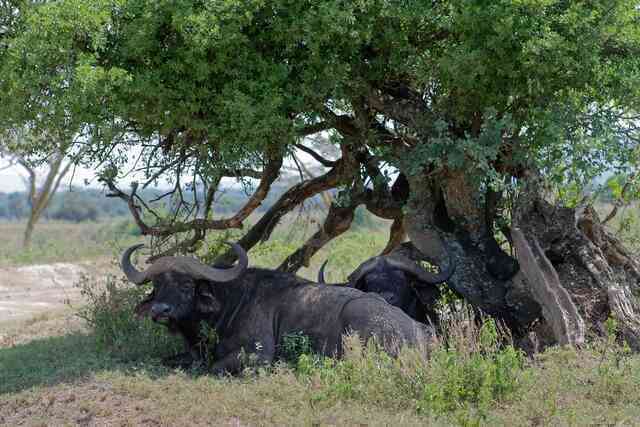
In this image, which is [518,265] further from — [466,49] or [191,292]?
[191,292]

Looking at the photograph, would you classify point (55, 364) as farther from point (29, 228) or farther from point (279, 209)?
point (29, 228)

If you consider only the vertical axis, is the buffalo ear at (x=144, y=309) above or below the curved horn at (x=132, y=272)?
below

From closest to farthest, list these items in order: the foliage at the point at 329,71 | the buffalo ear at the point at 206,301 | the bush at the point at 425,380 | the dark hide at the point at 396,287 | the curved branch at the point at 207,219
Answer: the bush at the point at 425,380, the foliage at the point at 329,71, the buffalo ear at the point at 206,301, the dark hide at the point at 396,287, the curved branch at the point at 207,219

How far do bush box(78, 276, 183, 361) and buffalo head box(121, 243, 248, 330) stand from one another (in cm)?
64

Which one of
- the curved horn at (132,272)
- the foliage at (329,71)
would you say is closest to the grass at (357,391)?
the curved horn at (132,272)

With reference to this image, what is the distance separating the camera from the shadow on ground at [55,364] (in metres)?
8.26

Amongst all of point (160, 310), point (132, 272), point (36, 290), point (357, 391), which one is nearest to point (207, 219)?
point (132, 272)

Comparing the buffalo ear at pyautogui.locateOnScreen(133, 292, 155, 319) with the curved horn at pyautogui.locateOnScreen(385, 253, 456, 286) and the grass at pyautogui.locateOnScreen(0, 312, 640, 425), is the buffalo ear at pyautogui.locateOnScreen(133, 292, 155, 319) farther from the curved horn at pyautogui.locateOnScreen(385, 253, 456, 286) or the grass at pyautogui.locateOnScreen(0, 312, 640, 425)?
the curved horn at pyautogui.locateOnScreen(385, 253, 456, 286)

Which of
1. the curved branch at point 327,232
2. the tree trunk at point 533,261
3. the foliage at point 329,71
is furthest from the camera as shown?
the curved branch at point 327,232

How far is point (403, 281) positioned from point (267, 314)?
167 centimetres

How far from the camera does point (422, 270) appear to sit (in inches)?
383

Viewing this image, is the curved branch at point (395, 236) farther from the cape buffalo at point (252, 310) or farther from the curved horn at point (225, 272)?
the curved horn at point (225, 272)

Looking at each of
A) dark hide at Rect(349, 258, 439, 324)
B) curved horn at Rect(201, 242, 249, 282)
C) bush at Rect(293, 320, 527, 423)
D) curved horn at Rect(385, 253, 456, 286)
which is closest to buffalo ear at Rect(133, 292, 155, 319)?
curved horn at Rect(201, 242, 249, 282)

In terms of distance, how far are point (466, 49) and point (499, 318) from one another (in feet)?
9.75
